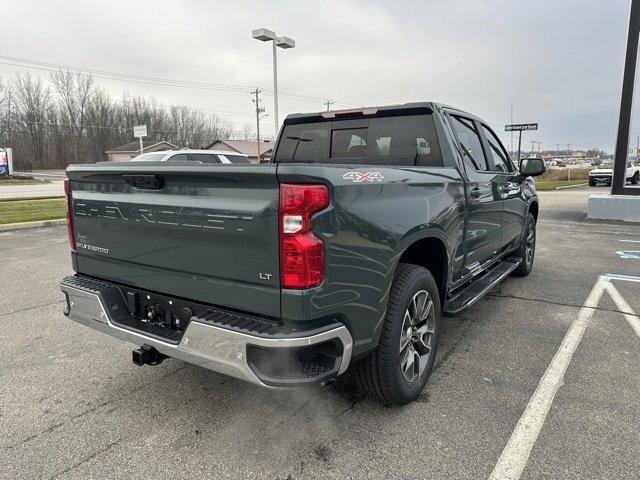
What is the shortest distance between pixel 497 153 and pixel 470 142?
933mm

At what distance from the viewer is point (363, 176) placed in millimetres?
2342

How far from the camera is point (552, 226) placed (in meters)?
11.3

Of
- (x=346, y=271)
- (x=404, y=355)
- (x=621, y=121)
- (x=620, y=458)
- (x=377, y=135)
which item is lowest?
(x=620, y=458)

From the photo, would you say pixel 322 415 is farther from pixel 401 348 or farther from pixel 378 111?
pixel 378 111

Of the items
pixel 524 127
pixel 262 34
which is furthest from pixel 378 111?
pixel 524 127

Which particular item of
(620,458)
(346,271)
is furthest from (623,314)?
(346,271)

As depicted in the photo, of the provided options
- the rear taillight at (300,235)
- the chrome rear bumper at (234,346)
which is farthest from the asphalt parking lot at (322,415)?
the rear taillight at (300,235)

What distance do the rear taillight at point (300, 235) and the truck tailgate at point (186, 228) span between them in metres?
0.05

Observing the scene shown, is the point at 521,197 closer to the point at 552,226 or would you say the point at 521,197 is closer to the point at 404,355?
the point at 404,355

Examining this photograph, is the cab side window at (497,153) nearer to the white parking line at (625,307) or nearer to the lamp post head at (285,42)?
the white parking line at (625,307)

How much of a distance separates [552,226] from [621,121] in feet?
11.4

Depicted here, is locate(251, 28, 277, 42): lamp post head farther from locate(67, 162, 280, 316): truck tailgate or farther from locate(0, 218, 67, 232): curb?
locate(67, 162, 280, 316): truck tailgate

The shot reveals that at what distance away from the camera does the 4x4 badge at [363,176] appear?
2254 millimetres

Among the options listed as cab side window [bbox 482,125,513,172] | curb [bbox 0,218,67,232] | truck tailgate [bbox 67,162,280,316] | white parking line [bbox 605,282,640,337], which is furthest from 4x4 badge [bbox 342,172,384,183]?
curb [bbox 0,218,67,232]
